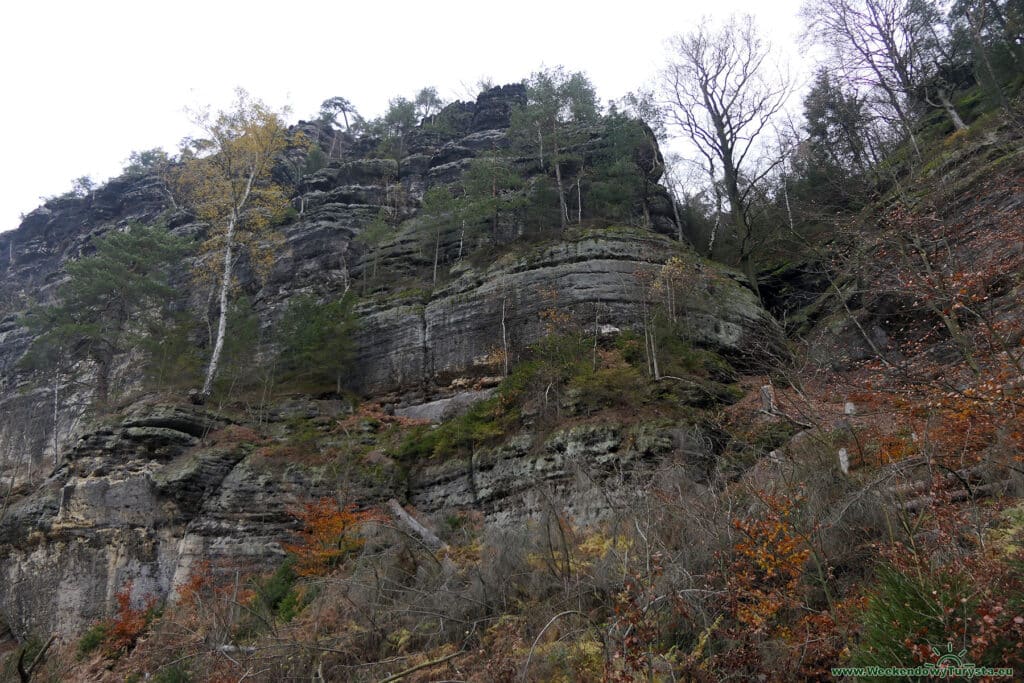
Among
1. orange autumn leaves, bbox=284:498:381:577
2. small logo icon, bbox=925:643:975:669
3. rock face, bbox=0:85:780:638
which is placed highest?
rock face, bbox=0:85:780:638

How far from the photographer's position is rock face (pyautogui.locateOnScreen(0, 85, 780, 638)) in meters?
14.6

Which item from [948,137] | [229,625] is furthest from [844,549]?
[948,137]

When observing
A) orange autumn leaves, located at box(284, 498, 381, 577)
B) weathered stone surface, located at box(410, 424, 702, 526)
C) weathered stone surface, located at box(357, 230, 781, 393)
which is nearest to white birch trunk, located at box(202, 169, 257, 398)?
weathered stone surface, located at box(357, 230, 781, 393)

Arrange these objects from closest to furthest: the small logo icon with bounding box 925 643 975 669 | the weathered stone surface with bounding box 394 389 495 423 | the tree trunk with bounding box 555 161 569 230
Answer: the small logo icon with bounding box 925 643 975 669, the weathered stone surface with bounding box 394 389 495 423, the tree trunk with bounding box 555 161 569 230

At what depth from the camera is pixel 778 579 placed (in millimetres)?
6551

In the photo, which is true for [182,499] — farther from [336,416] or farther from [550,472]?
[550,472]

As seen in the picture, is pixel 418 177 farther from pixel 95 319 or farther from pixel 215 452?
pixel 215 452

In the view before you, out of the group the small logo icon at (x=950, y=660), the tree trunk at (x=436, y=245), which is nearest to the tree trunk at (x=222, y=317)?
the tree trunk at (x=436, y=245)

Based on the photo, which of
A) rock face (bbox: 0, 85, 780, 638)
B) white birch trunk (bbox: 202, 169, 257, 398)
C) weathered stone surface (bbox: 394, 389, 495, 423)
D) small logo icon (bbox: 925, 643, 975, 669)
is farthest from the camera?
white birch trunk (bbox: 202, 169, 257, 398)

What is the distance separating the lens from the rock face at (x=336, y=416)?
1457 centimetres

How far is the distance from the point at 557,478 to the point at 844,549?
7.75 m

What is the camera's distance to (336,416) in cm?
2084

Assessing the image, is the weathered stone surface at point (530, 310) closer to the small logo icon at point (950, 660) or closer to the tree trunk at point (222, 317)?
the tree trunk at point (222, 317)

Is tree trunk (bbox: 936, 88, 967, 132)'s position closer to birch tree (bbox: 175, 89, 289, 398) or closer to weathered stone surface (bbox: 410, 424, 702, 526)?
weathered stone surface (bbox: 410, 424, 702, 526)
